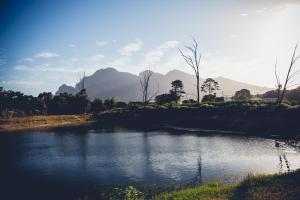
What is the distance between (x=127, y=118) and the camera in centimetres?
8494

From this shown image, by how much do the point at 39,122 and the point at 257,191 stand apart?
7657 cm

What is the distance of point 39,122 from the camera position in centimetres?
8250

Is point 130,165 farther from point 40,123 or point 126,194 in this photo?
point 40,123

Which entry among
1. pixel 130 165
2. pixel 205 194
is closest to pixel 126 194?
pixel 205 194

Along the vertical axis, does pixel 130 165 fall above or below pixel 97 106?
below

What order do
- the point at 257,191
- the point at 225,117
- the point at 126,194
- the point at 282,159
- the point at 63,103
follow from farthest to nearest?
the point at 63,103 < the point at 225,117 < the point at 282,159 < the point at 126,194 < the point at 257,191

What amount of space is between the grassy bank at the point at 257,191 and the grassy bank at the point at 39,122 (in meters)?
67.5

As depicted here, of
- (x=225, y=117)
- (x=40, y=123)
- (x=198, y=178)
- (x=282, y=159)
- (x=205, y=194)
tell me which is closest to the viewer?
(x=205, y=194)

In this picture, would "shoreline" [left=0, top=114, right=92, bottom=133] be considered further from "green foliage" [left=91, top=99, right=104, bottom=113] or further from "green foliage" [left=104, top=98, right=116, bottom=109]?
"green foliage" [left=104, top=98, right=116, bottom=109]

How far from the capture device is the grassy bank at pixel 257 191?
15.4m

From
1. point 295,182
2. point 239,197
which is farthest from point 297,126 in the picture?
point 239,197

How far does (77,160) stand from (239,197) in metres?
22.2

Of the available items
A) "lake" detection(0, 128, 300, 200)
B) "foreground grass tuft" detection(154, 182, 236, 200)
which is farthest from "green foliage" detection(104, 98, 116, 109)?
"foreground grass tuft" detection(154, 182, 236, 200)

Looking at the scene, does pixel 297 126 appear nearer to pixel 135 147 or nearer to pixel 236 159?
pixel 236 159
